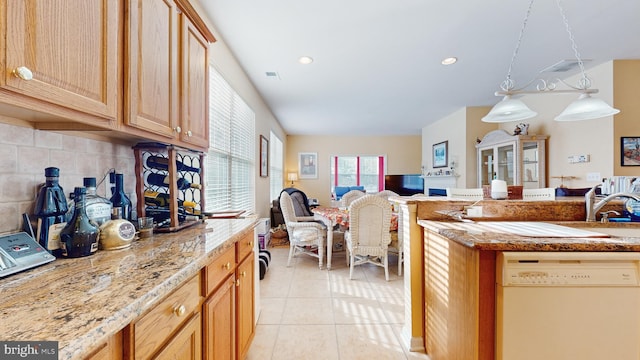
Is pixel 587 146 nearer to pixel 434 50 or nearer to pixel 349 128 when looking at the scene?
pixel 434 50

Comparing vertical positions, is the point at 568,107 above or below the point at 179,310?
above

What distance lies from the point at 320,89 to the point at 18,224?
3699 millimetres

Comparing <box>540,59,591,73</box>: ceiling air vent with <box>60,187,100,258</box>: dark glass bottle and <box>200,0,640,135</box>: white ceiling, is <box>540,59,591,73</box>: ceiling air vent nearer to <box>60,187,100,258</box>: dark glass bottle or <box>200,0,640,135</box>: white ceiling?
<box>200,0,640,135</box>: white ceiling

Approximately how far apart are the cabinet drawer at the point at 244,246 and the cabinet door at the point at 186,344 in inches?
18.9

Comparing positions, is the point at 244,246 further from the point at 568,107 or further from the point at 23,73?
the point at 568,107

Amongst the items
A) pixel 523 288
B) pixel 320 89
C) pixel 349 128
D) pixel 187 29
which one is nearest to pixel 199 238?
pixel 187 29

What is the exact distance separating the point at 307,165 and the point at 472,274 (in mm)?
6903

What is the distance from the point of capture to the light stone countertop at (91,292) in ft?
1.62

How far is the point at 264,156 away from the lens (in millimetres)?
4719

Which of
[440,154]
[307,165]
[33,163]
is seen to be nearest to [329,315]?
[33,163]

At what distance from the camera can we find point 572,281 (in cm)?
109

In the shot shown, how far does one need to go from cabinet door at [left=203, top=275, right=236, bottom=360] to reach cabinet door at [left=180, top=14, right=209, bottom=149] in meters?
0.86

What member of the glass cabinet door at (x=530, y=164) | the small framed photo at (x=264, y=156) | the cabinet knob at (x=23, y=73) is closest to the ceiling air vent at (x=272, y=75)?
the small framed photo at (x=264, y=156)

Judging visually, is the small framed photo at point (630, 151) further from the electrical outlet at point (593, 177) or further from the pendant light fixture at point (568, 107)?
the pendant light fixture at point (568, 107)
